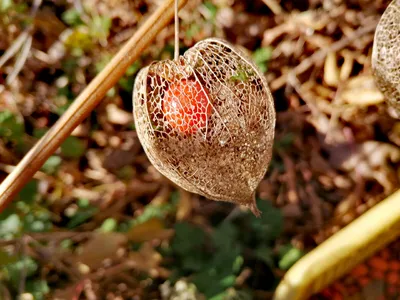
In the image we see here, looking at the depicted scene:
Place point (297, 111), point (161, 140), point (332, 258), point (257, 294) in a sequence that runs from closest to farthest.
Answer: point (161, 140) → point (332, 258) → point (257, 294) → point (297, 111)

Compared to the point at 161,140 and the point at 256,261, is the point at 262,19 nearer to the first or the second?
the point at 256,261

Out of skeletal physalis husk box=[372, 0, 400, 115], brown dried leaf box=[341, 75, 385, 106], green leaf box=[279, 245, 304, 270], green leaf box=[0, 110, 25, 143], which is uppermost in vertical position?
green leaf box=[0, 110, 25, 143]

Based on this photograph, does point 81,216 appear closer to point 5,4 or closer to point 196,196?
point 196,196

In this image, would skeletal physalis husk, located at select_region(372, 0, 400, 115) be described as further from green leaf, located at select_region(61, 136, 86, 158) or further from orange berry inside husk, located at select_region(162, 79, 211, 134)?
green leaf, located at select_region(61, 136, 86, 158)

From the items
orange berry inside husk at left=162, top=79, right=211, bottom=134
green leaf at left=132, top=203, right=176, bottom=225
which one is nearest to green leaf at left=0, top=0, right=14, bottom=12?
green leaf at left=132, top=203, right=176, bottom=225

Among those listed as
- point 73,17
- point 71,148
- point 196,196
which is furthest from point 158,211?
point 73,17

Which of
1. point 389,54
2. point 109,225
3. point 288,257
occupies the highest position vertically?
point 389,54

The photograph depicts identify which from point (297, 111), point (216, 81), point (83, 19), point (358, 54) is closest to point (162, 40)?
point (83, 19)
